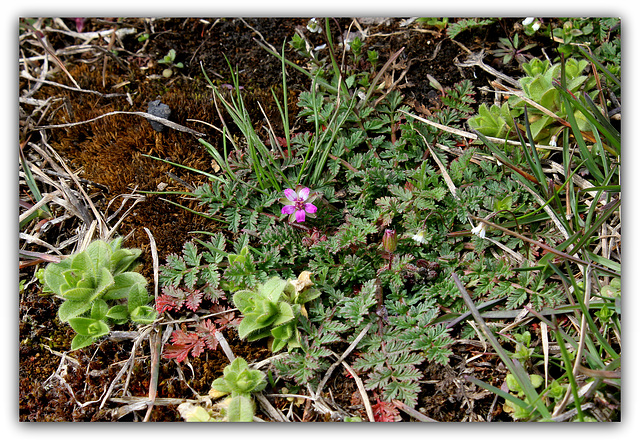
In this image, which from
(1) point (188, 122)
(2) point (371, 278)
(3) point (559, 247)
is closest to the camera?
(3) point (559, 247)

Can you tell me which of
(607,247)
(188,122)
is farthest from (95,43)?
(607,247)

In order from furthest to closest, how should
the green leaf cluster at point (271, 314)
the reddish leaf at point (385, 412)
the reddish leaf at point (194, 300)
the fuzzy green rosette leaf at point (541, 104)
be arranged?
the fuzzy green rosette leaf at point (541, 104) → the reddish leaf at point (194, 300) → the green leaf cluster at point (271, 314) → the reddish leaf at point (385, 412)

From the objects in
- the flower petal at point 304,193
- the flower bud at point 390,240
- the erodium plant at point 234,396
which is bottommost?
the erodium plant at point 234,396

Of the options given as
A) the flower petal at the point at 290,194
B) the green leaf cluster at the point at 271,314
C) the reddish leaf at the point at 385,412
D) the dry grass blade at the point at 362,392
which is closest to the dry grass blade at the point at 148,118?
the flower petal at the point at 290,194

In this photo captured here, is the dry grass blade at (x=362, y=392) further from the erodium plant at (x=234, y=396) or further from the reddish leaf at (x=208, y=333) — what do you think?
the reddish leaf at (x=208, y=333)

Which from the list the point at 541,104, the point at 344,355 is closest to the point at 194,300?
the point at 344,355

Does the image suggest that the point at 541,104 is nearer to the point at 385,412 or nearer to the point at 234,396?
the point at 385,412

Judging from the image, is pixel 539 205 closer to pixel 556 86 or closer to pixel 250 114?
pixel 556 86

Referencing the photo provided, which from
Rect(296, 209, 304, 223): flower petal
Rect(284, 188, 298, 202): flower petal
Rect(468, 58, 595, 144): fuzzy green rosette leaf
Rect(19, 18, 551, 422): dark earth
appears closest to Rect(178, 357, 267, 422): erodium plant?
Rect(19, 18, 551, 422): dark earth
